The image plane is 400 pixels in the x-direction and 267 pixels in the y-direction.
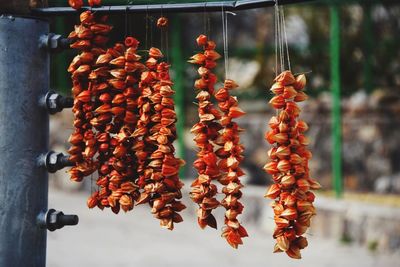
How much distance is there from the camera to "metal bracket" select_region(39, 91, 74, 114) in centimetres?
260

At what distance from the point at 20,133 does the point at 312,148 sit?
724 cm

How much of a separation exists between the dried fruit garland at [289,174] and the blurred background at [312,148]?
11.1ft

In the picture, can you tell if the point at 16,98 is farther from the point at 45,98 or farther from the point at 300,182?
the point at 300,182

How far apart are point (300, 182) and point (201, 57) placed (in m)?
0.53

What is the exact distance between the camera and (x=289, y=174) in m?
2.28

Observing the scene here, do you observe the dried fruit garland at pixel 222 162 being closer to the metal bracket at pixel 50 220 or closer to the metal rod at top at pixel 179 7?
the metal rod at top at pixel 179 7

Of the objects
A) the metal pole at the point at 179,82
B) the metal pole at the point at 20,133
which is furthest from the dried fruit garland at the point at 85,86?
the metal pole at the point at 179,82

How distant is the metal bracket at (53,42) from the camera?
260 centimetres

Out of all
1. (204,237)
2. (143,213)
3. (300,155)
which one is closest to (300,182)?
(300,155)

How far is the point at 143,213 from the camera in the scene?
927 centimetres

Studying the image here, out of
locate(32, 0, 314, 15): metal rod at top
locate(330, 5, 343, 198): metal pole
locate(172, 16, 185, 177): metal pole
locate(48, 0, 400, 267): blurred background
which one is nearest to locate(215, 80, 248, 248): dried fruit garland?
locate(32, 0, 314, 15): metal rod at top

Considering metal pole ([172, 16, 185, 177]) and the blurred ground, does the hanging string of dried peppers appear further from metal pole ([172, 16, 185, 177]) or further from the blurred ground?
metal pole ([172, 16, 185, 177])

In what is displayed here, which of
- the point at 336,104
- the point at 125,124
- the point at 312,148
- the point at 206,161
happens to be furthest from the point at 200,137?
the point at 312,148

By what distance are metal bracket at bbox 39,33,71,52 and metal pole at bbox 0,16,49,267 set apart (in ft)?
0.06
